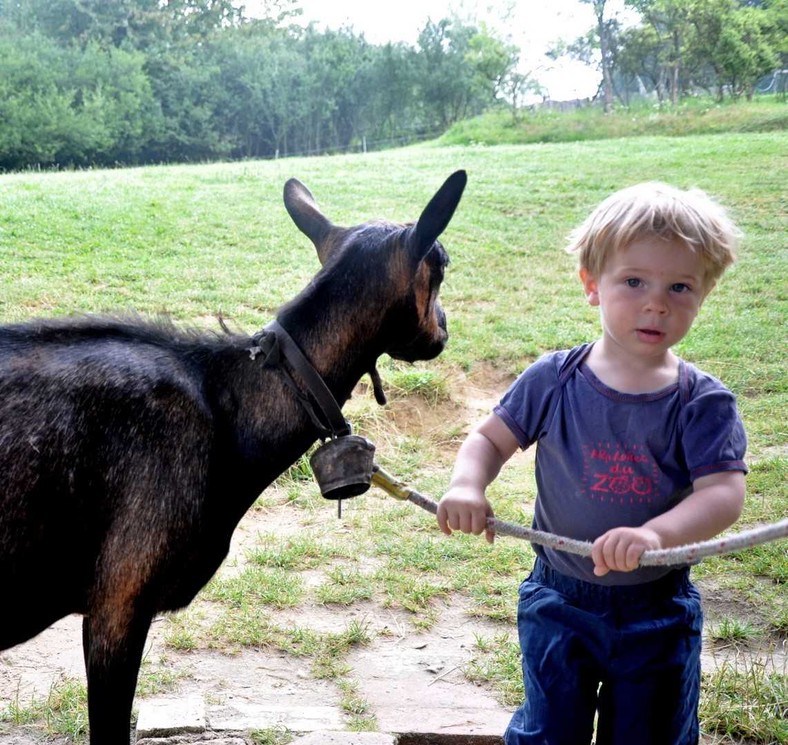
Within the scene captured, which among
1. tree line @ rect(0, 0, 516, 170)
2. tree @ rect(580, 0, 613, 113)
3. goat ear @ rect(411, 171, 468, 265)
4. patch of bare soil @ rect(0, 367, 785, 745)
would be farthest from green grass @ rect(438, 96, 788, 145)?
goat ear @ rect(411, 171, 468, 265)

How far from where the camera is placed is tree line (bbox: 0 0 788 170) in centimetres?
2241

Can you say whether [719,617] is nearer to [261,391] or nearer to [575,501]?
[575,501]

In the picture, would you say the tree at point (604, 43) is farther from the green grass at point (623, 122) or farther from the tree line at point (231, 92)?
the tree line at point (231, 92)

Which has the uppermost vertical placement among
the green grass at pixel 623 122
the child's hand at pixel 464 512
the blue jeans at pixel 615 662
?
the green grass at pixel 623 122

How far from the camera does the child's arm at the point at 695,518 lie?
2264mm

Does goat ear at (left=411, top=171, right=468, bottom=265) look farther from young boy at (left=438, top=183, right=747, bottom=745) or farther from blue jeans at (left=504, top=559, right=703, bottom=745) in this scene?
blue jeans at (left=504, top=559, right=703, bottom=745)

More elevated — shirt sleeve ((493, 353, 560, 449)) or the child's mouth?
the child's mouth

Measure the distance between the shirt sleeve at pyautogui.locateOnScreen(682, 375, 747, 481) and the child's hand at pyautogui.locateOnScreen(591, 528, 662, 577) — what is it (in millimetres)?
289

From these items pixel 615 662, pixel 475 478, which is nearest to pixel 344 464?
pixel 475 478

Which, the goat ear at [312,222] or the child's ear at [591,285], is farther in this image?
the goat ear at [312,222]

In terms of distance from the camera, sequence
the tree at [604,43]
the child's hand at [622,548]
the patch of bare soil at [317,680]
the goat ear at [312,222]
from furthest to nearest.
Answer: the tree at [604,43] → the patch of bare soil at [317,680] → the goat ear at [312,222] → the child's hand at [622,548]

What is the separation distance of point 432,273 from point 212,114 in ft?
73.3

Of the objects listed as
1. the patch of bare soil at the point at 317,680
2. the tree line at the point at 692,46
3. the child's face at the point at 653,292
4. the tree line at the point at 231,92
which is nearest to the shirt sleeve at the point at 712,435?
the child's face at the point at 653,292

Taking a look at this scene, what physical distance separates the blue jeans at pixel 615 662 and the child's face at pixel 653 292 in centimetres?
66
